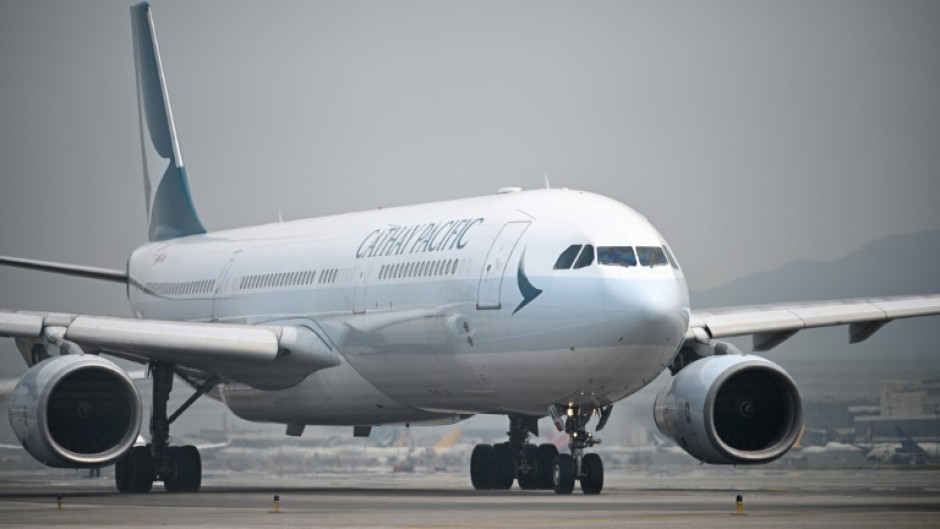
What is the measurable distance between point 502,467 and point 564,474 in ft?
17.5

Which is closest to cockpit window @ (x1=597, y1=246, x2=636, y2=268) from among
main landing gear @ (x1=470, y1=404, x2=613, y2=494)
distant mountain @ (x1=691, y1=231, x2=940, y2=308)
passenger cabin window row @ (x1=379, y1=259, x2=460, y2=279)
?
passenger cabin window row @ (x1=379, y1=259, x2=460, y2=279)

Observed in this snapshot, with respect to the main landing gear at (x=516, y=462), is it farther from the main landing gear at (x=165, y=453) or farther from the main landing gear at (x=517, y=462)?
the main landing gear at (x=165, y=453)

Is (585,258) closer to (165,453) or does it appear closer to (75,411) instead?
(75,411)

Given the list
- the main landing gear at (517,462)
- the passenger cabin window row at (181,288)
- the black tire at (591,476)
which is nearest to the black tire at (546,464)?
the main landing gear at (517,462)

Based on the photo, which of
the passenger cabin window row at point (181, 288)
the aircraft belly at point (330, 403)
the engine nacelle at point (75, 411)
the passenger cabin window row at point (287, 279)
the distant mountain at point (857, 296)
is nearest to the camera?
the engine nacelle at point (75, 411)

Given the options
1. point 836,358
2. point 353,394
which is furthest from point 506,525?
point 836,358

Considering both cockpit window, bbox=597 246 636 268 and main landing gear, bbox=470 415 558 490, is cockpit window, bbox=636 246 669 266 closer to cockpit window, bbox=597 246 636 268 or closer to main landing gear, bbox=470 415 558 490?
cockpit window, bbox=597 246 636 268

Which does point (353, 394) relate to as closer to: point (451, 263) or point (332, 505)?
point (451, 263)

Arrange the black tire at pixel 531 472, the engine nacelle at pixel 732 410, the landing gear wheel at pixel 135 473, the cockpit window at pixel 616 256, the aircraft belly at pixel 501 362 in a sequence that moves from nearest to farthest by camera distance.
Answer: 1. the aircraft belly at pixel 501 362
2. the cockpit window at pixel 616 256
3. the engine nacelle at pixel 732 410
4. the black tire at pixel 531 472
5. the landing gear wheel at pixel 135 473

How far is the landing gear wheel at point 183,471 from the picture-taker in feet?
108

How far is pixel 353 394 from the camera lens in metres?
30.9

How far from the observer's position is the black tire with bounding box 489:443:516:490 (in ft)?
106

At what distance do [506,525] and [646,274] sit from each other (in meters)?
6.96

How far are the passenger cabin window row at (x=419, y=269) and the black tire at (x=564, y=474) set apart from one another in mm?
3217
